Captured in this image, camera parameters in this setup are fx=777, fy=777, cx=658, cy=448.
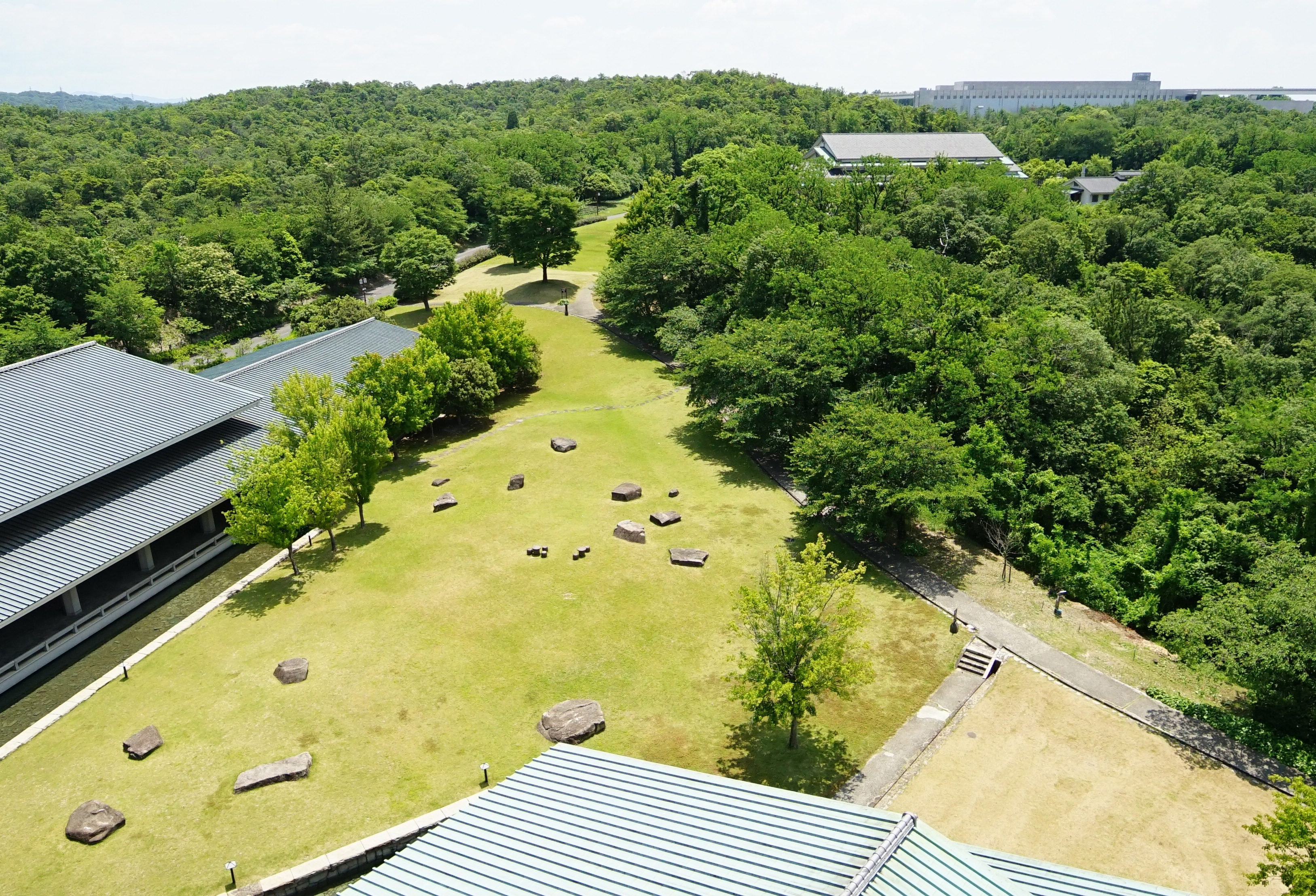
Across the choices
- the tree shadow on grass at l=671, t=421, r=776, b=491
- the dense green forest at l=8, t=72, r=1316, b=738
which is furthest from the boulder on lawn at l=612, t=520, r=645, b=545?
the dense green forest at l=8, t=72, r=1316, b=738

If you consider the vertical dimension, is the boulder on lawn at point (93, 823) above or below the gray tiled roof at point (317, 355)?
below

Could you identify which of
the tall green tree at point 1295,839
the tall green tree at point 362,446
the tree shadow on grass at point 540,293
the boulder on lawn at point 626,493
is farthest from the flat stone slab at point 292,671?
the tree shadow on grass at point 540,293

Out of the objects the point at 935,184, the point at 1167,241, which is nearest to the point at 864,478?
the point at 935,184

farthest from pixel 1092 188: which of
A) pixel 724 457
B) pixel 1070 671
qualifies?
pixel 1070 671

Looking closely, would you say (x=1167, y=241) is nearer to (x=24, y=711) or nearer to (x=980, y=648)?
(x=980, y=648)

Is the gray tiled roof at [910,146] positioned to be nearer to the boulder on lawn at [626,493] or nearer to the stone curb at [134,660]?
the boulder on lawn at [626,493]

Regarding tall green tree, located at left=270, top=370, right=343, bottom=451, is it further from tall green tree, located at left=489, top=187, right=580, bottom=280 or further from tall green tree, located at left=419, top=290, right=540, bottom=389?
tall green tree, located at left=489, top=187, right=580, bottom=280
